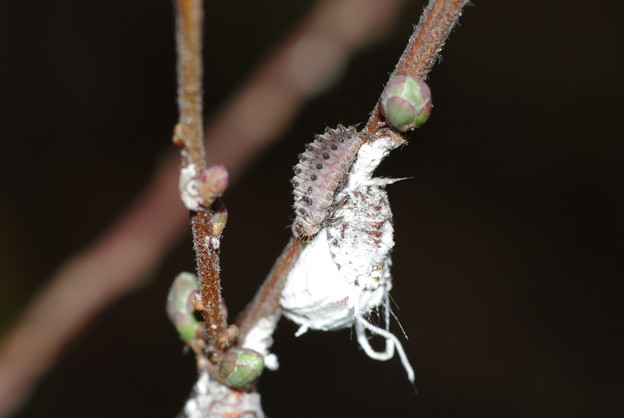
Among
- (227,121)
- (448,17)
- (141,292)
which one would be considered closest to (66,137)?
(141,292)

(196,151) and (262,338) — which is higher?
(196,151)

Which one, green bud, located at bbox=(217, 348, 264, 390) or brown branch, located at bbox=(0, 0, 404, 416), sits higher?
brown branch, located at bbox=(0, 0, 404, 416)

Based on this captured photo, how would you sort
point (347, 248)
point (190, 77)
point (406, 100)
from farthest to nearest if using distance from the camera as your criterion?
point (347, 248) → point (406, 100) → point (190, 77)

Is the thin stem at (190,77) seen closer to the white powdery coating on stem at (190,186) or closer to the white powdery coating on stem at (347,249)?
the white powdery coating on stem at (190,186)

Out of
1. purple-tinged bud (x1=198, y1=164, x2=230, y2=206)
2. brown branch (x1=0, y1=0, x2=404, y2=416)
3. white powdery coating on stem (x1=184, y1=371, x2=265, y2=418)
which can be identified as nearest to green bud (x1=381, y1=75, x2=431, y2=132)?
purple-tinged bud (x1=198, y1=164, x2=230, y2=206)

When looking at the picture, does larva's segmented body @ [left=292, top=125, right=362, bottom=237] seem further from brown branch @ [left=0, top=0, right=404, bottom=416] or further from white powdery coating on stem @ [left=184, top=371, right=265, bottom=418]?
brown branch @ [left=0, top=0, right=404, bottom=416]

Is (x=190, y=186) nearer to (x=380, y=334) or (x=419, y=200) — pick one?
(x=380, y=334)

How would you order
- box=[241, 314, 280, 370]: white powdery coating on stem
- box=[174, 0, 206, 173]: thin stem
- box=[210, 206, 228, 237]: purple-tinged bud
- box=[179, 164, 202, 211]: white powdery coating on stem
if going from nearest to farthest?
1. box=[174, 0, 206, 173]: thin stem
2. box=[179, 164, 202, 211]: white powdery coating on stem
3. box=[210, 206, 228, 237]: purple-tinged bud
4. box=[241, 314, 280, 370]: white powdery coating on stem

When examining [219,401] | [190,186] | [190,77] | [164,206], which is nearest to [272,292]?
[219,401]
